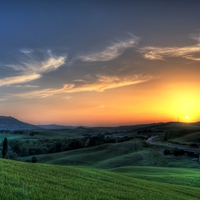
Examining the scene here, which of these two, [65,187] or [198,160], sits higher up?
[65,187]

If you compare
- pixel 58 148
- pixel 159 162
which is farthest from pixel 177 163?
pixel 58 148

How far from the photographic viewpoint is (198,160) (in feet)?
290

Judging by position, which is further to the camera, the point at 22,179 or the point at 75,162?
the point at 75,162

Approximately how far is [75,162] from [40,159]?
83.8 ft

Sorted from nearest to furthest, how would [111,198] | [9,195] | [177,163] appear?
1. [9,195]
2. [111,198]
3. [177,163]

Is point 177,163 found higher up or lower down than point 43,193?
lower down

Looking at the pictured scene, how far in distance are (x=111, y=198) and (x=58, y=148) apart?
164 metres

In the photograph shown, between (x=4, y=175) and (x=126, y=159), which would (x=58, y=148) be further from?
(x=4, y=175)

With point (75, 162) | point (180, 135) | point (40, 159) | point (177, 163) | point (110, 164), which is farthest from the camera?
point (180, 135)

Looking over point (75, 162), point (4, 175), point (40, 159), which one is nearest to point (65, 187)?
point (4, 175)

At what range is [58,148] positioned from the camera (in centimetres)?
17300

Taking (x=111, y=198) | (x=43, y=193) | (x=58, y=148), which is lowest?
(x=58, y=148)

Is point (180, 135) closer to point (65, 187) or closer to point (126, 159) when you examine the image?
point (126, 159)

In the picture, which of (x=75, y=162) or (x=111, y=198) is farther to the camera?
(x=75, y=162)
